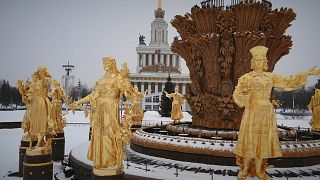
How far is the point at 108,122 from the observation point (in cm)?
607

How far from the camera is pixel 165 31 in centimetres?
8256

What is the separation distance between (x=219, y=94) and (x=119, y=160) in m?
5.91

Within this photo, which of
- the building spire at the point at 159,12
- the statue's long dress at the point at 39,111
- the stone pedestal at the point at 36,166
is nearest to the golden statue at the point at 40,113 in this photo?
the statue's long dress at the point at 39,111

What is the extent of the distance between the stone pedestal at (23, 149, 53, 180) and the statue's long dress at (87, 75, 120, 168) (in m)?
3.34

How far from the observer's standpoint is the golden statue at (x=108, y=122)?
19.8 feet

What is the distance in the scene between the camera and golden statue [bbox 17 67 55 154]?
8.96m

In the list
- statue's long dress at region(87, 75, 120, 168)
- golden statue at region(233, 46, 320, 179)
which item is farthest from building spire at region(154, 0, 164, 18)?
golden statue at region(233, 46, 320, 179)

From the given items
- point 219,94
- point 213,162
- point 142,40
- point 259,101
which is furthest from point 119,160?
point 142,40

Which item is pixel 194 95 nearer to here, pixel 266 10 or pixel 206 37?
pixel 206 37

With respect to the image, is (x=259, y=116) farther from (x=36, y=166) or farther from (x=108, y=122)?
A: (x=36, y=166)

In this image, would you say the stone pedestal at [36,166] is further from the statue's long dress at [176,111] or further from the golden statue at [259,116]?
the statue's long dress at [176,111]

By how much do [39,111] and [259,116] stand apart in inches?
244

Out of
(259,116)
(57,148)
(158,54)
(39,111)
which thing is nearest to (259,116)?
(259,116)

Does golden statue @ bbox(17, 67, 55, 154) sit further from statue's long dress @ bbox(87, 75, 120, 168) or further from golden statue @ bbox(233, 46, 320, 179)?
golden statue @ bbox(233, 46, 320, 179)
